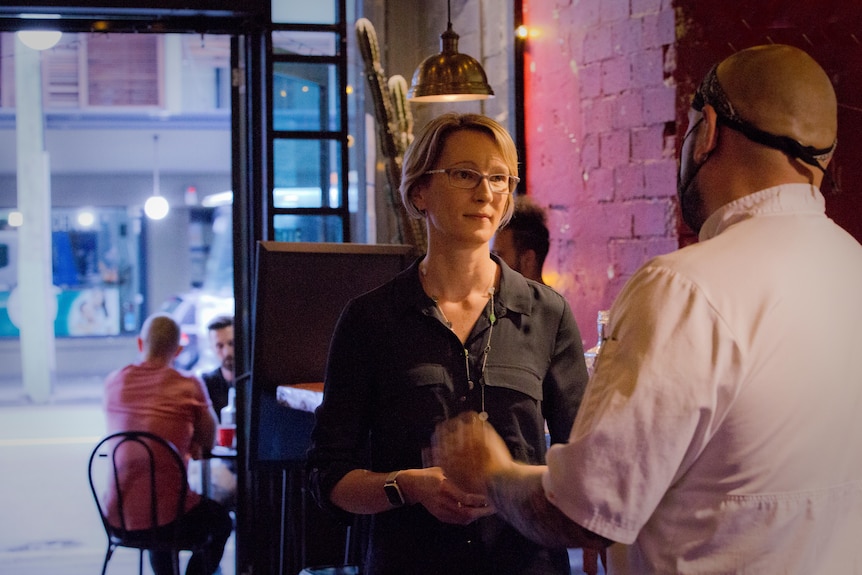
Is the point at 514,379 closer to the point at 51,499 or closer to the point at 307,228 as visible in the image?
the point at 307,228

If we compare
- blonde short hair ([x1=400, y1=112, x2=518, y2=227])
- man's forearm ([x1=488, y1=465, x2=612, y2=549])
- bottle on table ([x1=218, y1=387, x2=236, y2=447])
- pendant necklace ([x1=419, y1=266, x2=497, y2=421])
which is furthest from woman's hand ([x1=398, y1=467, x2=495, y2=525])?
bottle on table ([x1=218, y1=387, x2=236, y2=447])

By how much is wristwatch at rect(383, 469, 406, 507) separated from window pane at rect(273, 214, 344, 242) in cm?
244

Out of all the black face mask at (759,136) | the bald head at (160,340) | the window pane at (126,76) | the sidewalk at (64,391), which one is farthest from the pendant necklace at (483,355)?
the window pane at (126,76)

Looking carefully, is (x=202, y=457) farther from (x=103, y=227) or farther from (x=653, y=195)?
(x=103, y=227)

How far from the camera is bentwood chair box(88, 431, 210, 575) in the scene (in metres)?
3.63

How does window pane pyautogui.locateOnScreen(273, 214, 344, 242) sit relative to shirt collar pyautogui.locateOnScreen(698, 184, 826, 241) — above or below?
above

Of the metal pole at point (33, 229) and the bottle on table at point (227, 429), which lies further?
the metal pole at point (33, 229)

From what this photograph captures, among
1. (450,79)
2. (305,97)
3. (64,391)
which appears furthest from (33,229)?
(450,79)

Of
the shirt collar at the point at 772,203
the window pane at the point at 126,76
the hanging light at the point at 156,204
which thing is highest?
the window pane at the point at 126,76

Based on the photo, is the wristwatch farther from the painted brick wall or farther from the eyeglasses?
the painted brick wall

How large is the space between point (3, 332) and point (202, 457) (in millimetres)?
10303

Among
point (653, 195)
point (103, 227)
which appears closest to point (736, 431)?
point (653, 195)

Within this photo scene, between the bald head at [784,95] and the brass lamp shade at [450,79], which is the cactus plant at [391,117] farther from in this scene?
the bald head at [784,95]

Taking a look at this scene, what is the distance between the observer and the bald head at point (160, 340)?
404 cm
